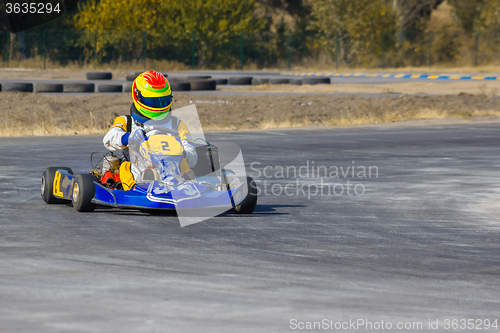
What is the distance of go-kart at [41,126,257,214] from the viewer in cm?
768

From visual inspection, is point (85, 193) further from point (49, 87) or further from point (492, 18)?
point (492, 18)

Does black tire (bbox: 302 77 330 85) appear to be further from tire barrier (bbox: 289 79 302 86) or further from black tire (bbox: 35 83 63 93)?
black tire (bbox: 35 83 63 93)

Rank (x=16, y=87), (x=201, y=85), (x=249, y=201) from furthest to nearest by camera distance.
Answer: (x=201, y=85)
(x=16, y=87)
(x=249, y=201)

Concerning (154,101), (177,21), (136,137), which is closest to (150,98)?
(154,101)

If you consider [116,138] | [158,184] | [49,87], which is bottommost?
[49,87]

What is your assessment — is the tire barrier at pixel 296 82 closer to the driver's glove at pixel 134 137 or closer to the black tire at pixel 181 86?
the black tire at pixel 181 86

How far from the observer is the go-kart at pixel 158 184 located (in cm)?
768

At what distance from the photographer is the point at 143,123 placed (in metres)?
8.62

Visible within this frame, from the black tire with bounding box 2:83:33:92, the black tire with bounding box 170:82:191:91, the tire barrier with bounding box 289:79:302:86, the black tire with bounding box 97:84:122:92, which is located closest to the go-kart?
the black tire with bounding box 2:83:33:92

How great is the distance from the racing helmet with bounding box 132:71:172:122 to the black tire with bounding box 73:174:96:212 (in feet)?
3.40

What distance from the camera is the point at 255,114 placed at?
23.5m

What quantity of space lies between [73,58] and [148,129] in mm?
44120

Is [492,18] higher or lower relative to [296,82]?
higher

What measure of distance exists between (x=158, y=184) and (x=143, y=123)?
1140 mm
